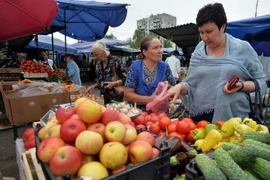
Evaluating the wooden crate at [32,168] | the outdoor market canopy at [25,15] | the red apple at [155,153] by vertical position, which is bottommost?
the wooden crate at [32,168]

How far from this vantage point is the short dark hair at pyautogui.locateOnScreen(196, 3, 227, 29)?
1.75 m

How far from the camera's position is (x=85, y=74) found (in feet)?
59.1

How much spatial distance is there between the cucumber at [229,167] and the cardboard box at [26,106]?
2.78 metres

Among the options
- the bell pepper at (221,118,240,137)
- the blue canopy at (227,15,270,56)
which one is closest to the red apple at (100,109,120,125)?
the bell pepper at (221,118,240,137)

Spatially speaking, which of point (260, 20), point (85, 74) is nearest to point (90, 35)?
point (260, 20)

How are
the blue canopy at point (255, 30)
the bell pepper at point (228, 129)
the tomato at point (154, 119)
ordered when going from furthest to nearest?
the blue canopy at point (255, 30)
the tomato at point (154, 119)
the bell pepper at point (228, 129)

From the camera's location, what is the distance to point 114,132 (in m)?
1.05

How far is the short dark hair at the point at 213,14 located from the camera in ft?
5.75

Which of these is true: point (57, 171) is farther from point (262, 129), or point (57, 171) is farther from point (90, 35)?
point (90, 35)

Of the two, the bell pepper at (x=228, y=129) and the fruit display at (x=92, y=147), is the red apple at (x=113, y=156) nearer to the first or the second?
the fruit display at (x=92, y=147)

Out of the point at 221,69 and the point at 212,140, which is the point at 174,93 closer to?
the point at 221,69

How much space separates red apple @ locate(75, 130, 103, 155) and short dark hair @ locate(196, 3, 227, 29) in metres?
1.44

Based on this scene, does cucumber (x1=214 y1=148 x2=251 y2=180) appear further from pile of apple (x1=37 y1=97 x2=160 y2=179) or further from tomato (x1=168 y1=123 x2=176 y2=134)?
tomato (x1=168 y1=123 x2=176 y2=134)

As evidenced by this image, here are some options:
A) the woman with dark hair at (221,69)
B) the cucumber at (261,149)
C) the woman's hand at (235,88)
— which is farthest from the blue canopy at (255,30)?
the cucumber at (261,149)
